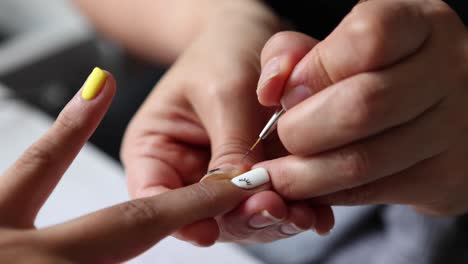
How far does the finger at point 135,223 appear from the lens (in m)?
0.31

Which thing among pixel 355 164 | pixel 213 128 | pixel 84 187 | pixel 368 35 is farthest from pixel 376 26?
pixel 84 187

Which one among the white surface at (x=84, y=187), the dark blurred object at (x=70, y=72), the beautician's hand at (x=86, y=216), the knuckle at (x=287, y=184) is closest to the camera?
the beautician's hand at (x=86, y=216)

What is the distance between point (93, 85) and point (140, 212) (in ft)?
0.37

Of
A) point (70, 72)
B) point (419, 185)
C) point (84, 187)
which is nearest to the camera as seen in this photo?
point (419, 185)

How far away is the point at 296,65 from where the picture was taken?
38 cm

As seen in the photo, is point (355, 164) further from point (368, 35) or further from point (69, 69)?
point (69, 69)

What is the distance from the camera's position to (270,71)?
382 mm

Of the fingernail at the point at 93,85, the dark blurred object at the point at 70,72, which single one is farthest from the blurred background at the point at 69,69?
the fingernail at the point at 93,85

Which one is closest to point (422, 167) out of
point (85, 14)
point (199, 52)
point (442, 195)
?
point (442, 195)

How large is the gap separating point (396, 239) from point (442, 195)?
0.34 ft

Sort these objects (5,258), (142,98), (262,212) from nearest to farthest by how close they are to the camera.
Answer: (5,258)
(262,212)
(142,98)

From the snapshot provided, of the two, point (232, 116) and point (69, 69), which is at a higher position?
point (232, 116)

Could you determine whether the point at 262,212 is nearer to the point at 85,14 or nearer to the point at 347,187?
the point at 347,187

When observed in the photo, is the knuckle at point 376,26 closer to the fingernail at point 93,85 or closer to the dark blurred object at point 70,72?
the fingernail at point 93,85
